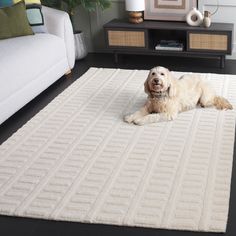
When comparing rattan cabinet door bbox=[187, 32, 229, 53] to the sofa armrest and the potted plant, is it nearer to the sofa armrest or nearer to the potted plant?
the potted plant

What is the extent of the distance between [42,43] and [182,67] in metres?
1.42

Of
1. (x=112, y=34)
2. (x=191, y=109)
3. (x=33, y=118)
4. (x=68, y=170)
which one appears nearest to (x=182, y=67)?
(x=112, y=34)

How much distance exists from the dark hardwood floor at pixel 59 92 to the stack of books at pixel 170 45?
176mm

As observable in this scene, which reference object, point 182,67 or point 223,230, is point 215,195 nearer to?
point 223,230

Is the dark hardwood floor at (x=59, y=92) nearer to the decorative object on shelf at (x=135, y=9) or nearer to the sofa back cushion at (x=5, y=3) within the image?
the decorative object on shelf at (x=135, y=9)

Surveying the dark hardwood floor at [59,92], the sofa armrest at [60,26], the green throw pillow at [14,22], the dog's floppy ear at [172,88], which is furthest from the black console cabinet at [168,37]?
the dog's floppy ear at [172,88]

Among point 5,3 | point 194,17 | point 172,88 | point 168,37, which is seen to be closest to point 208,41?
point 194,17

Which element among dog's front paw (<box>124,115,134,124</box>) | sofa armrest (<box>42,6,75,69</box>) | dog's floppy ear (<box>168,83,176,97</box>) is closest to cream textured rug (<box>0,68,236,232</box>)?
dog's front paw (<box>124,115,134,124</box>)

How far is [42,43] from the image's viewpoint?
13.1 feet

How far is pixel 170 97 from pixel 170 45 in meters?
1.41

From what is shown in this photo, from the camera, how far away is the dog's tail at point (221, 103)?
3504 mm

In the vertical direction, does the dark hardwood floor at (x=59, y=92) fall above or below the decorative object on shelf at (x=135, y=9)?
below

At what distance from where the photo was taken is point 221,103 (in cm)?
353

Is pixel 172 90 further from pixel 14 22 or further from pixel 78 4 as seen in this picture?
pixel 78 4
